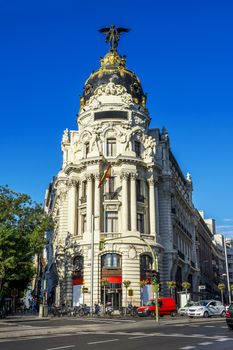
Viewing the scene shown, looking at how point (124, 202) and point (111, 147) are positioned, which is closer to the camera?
point (124, 202)

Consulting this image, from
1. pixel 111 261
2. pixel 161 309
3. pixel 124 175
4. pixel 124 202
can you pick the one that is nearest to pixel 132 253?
pixel 111 261

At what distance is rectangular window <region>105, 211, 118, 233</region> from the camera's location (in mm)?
51312

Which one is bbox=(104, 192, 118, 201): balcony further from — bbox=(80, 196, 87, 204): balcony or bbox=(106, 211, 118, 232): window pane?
bbox=(80, 196, 87, 204): balcony

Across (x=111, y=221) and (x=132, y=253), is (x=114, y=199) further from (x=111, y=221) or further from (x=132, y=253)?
(x=132, y=253)

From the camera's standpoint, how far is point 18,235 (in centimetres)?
4256

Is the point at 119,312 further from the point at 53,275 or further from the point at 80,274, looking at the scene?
the point at 53,275

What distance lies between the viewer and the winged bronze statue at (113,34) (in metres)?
65.6

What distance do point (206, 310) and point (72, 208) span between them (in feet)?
72.8

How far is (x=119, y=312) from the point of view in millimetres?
46062

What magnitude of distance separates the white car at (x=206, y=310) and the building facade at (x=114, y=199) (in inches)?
374

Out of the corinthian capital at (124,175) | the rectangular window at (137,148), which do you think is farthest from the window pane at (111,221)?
the rectangular window at (137,148)

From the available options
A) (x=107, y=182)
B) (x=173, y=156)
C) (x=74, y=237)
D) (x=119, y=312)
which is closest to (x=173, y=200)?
(x=173, y=156)

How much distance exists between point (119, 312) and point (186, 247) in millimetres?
26994

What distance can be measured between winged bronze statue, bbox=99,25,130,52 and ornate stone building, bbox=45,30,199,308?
157 inches
